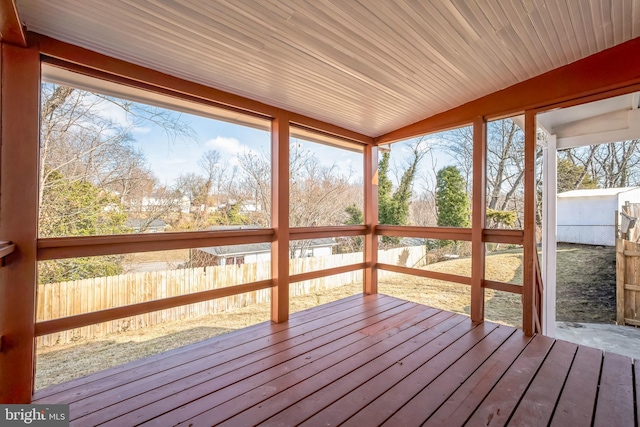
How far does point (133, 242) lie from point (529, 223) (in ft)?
13.0

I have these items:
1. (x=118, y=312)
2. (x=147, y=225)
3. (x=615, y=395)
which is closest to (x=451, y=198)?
(x=615, y=395)

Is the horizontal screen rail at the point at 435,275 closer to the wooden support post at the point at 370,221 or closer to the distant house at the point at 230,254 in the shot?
the wooden support post at the point at 370,221

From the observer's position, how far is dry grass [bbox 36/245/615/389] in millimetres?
2836

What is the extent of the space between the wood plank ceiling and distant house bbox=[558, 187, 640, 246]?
2.80 metres

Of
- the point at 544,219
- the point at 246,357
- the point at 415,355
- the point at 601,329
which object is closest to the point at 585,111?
the point at 544,219

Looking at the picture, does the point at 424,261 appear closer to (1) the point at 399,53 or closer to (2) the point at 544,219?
(2) the point at 544,219

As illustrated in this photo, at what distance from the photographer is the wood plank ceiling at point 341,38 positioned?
1739mm

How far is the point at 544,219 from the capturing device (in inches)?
154

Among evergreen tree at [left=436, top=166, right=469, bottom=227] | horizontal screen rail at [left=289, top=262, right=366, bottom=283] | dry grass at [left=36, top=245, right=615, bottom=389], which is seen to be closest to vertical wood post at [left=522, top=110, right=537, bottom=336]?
Answer: dry grass at [left=36, top=245, right=615, bottom=389]

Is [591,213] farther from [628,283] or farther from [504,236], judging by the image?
[504,236]

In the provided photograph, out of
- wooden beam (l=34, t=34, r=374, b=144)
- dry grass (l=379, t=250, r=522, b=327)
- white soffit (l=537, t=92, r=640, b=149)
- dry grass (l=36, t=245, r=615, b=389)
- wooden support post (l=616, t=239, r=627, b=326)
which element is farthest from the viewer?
dry grass (l=379, t=250, r=522, b=327)

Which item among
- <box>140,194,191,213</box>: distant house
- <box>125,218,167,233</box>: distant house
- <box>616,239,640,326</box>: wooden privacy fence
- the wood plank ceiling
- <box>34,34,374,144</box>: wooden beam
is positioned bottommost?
<box>616,239,640,326</box>: wooden privacy fence

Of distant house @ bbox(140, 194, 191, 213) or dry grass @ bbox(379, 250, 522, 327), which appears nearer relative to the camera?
distant house @ bbox(140, 194, 191, 213)

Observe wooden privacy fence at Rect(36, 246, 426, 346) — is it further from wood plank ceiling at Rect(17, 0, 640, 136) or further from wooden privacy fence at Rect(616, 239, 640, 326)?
wooden privacy fence at Rect(616, 239, 640, 326)
